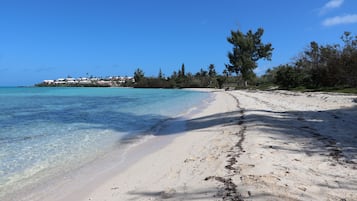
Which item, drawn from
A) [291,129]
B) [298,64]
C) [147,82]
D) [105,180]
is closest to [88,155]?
[105,180]

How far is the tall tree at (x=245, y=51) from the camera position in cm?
7131

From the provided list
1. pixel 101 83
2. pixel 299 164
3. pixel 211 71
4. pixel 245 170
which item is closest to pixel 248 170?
pixel 245 170

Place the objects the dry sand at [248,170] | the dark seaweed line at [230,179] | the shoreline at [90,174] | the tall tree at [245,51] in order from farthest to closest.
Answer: the tall tree at [245,51]
the shoreline at [90,174]
the dry sand at [248,170]
the dark seaweed line at [230,179]

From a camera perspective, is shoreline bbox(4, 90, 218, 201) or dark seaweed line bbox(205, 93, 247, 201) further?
shoreline bbox(4, 90, 218, 201)

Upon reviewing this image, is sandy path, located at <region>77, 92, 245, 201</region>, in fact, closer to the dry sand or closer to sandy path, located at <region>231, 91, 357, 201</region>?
the dry sand

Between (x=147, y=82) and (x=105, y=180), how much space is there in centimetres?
11820

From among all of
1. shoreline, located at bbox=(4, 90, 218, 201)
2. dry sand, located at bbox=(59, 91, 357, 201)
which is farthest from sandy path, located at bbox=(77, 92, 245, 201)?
shoreline, located at bbox=(4, 90, 218, 201)

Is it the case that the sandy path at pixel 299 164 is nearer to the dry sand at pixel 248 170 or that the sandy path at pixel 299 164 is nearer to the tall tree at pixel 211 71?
the dry sand at pixel 248 170

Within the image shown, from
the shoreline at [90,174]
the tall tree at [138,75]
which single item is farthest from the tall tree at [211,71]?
the shoreline at [90,174]

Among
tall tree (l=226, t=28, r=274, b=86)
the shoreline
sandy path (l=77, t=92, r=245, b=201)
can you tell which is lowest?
the shoreline

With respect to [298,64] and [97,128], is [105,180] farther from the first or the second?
[298,64]

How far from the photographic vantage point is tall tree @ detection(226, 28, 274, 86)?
71312mm

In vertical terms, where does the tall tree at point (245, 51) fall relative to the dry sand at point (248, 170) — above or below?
above

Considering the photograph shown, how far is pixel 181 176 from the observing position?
6262 mm
